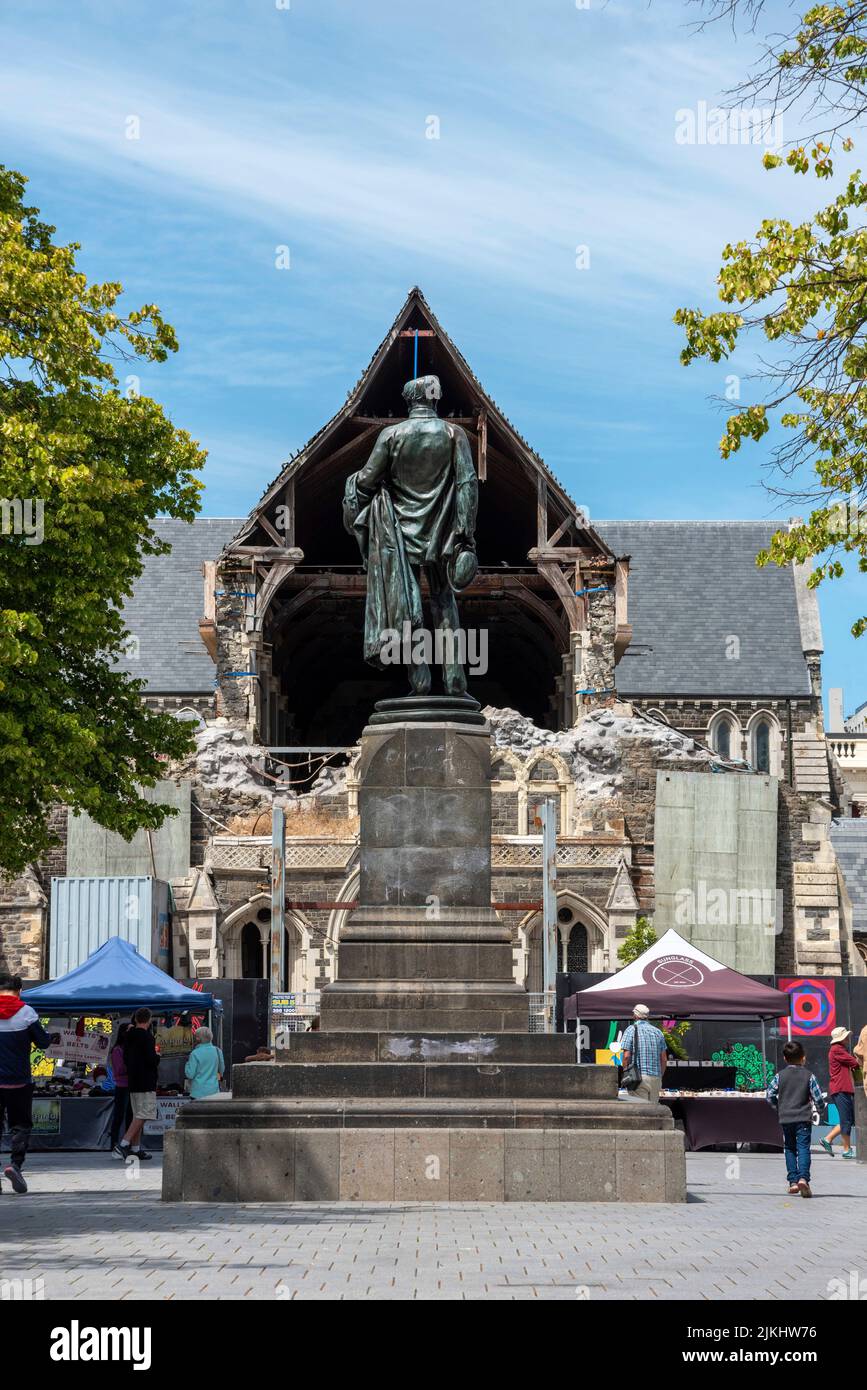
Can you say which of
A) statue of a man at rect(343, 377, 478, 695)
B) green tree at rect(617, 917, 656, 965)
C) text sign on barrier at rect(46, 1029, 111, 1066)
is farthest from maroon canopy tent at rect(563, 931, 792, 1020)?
green tree at rect(617, 917, 656, 965)

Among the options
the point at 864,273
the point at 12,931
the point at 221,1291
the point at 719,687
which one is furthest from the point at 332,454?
the point at 221,1291

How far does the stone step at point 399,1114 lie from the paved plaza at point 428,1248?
0.55m

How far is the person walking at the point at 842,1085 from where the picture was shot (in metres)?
18.1

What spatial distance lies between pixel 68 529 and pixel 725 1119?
9.70 metres

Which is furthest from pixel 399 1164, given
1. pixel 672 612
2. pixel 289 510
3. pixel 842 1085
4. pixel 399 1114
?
pixel 672 612

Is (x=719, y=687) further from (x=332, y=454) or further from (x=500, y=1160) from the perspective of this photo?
(x=500, y=1160)

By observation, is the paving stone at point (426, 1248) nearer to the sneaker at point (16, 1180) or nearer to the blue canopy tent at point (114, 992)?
the sneaker at point (16, 1180)

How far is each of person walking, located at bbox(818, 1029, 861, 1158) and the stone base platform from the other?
21.1 feet

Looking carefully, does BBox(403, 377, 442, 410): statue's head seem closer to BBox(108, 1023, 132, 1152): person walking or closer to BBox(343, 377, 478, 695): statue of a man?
BBox(343, 377, 478, 695): statue of a man

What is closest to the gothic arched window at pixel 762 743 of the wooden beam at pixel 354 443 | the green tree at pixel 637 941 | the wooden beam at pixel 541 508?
the wooden beam at pixel 541 508

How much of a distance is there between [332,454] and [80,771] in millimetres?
19217

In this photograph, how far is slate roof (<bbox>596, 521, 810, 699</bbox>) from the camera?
170 ft

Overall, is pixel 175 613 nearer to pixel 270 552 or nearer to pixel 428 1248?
pixel 270 552

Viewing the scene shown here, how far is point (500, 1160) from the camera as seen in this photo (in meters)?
12.2
